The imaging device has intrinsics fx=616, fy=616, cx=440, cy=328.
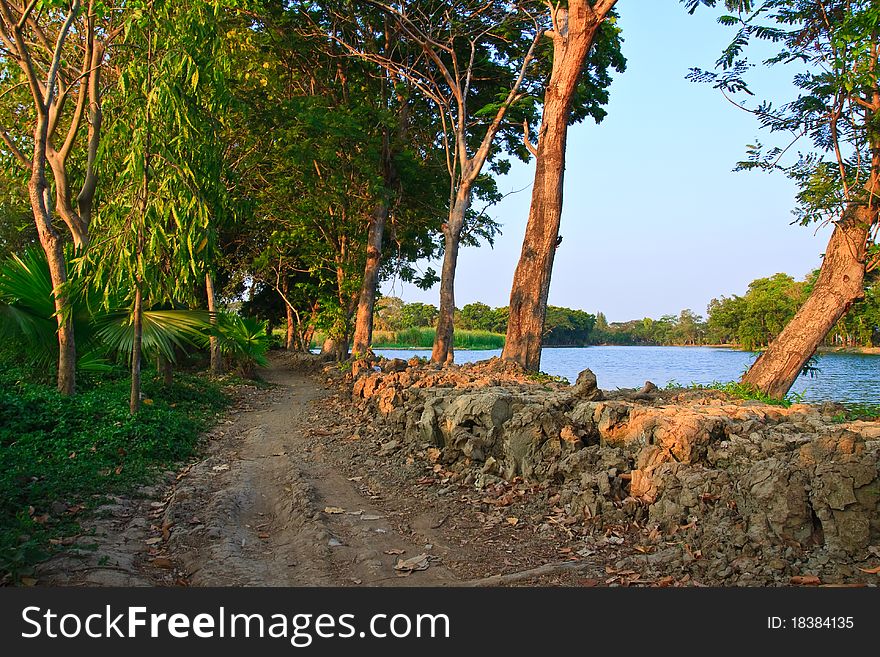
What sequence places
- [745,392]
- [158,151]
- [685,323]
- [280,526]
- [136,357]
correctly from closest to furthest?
1. [280,526]
2. [158,151]
3. [745,392]
4. [136,357]
5. [685,323]

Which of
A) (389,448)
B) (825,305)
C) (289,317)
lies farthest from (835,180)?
(289,317)

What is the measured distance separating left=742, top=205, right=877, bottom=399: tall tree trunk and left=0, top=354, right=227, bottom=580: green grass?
8451mm

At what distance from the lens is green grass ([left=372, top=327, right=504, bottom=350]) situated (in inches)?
1729

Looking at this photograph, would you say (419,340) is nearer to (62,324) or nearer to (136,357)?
(62,324)

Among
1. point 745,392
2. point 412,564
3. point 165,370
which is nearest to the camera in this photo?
point 412,564

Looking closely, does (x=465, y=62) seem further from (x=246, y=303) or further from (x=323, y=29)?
(x=246, y=303)

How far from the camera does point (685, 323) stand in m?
77.9

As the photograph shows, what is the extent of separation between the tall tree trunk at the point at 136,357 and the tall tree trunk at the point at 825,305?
29.6 ft

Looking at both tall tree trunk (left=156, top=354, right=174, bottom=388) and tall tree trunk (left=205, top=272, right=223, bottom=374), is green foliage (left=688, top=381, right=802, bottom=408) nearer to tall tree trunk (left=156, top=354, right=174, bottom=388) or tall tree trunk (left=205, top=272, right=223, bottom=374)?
tall tree trunk (left=156, top=354, right=174, bottom=388)

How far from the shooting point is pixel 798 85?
10.1 m

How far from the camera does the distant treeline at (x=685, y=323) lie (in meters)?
23.7

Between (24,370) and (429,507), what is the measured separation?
27.9ft

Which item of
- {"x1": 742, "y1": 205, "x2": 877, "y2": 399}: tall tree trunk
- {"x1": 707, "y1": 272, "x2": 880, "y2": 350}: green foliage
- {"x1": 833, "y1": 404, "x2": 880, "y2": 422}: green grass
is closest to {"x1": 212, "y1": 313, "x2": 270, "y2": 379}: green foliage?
{"x1": 742, "y1": 205, "x2": 877, "y2": 399}: tall tree trunk

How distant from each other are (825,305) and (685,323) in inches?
2873
